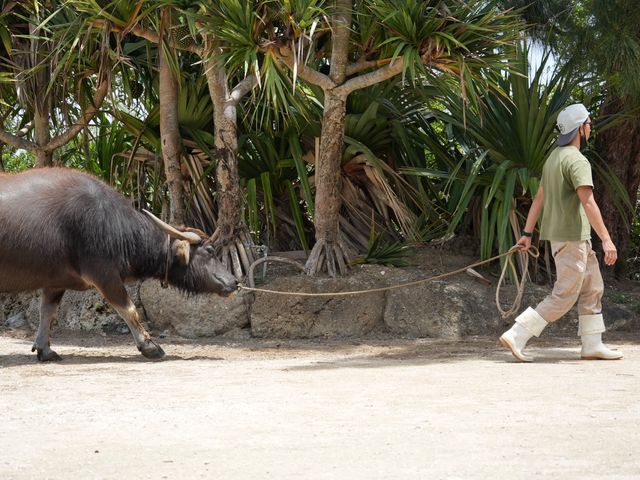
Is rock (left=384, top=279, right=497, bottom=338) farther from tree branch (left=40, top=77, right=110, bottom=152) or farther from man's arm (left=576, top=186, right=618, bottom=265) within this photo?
tree branch (left=40, top=77, right=110, bottom=152)

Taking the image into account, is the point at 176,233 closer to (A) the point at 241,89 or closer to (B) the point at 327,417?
(A) the point at 241,89

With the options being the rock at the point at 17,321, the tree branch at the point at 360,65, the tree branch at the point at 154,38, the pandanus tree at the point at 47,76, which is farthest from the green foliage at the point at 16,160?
the tree branch at the point at 360,65

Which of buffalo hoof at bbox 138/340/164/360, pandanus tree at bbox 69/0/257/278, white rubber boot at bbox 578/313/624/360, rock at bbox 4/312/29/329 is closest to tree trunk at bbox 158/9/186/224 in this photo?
pandanus tree at bbox 69/0/257/278

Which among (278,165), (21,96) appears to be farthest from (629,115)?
(21,96)

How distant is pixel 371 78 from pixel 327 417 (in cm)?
454

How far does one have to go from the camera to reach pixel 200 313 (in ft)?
30.6

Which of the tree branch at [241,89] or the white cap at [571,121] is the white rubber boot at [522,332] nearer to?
the white cap at [571,121]

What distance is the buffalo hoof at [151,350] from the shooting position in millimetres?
7910

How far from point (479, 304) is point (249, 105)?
3.10 metres

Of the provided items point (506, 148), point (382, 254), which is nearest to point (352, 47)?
point (506, 148)

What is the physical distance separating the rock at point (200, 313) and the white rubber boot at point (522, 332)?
3.01 m

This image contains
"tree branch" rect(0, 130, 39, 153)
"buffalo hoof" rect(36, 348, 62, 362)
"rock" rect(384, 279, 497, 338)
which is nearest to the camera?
"buffalo hoof" rect(36, 348, 62, 362)

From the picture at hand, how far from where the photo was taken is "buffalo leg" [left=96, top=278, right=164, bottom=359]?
7.88 m

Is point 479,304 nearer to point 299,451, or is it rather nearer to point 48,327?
point 48,327
